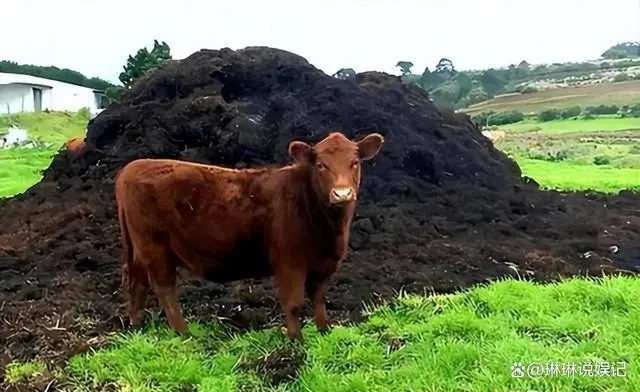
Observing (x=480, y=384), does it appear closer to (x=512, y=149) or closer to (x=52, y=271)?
(x=52, y=271)

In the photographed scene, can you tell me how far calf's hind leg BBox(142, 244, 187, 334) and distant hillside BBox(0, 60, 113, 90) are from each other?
67621 millimetres

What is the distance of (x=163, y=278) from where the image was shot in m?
6.34

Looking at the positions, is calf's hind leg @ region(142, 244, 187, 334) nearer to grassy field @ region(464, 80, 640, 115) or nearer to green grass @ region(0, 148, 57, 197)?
green grass @ region(0, 148, 57, 197)

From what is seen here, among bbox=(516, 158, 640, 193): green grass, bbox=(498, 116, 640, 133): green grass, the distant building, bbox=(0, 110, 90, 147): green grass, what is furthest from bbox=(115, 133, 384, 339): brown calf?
the distant building

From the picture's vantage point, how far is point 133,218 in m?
6.37

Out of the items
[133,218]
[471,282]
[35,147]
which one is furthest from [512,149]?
[133,218]

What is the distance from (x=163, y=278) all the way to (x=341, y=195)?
1.69 m

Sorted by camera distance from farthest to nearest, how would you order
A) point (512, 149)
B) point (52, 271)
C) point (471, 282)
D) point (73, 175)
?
point (512, 149) → point (73, 175) → point (52, 271) → point (471, 282)

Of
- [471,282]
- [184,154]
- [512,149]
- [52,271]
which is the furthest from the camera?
[512,149]

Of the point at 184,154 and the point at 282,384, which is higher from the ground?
the point at 184,154

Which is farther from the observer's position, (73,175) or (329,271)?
(73,175)

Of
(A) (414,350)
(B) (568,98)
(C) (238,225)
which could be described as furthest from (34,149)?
(B) (568,98)

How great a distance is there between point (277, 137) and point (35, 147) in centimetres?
2080

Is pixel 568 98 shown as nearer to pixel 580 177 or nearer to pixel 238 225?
pixel 580 177
